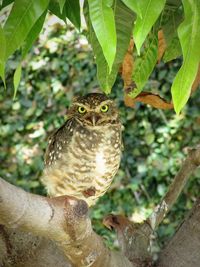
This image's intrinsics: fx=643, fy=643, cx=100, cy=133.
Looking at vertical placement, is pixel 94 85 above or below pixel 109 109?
below

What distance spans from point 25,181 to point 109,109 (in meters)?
2.74

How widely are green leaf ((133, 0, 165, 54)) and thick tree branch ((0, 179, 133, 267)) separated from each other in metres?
0.33

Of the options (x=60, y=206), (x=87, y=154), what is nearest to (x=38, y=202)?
(x=60, y=206)

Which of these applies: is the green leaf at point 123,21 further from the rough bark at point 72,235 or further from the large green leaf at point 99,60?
the rough bark at point 72,235

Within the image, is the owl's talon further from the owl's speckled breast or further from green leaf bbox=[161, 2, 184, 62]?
green leaf bbox=[161, 2, 184, 62]

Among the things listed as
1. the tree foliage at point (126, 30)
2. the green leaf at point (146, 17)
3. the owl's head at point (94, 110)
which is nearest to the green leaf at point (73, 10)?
the tree foliage at point (126, 30)

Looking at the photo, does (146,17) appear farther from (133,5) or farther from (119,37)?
→ (119,37)

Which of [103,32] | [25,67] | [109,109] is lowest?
[25,67]

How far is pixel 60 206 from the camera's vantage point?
1.31 meters

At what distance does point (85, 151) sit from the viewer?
8.08 ft

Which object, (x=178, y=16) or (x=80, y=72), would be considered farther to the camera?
(x=80, y=72)

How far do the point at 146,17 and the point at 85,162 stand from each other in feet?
4.60

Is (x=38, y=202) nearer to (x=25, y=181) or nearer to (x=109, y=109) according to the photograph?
(x=109, y=109)

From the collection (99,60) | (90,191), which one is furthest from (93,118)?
(99,60)
